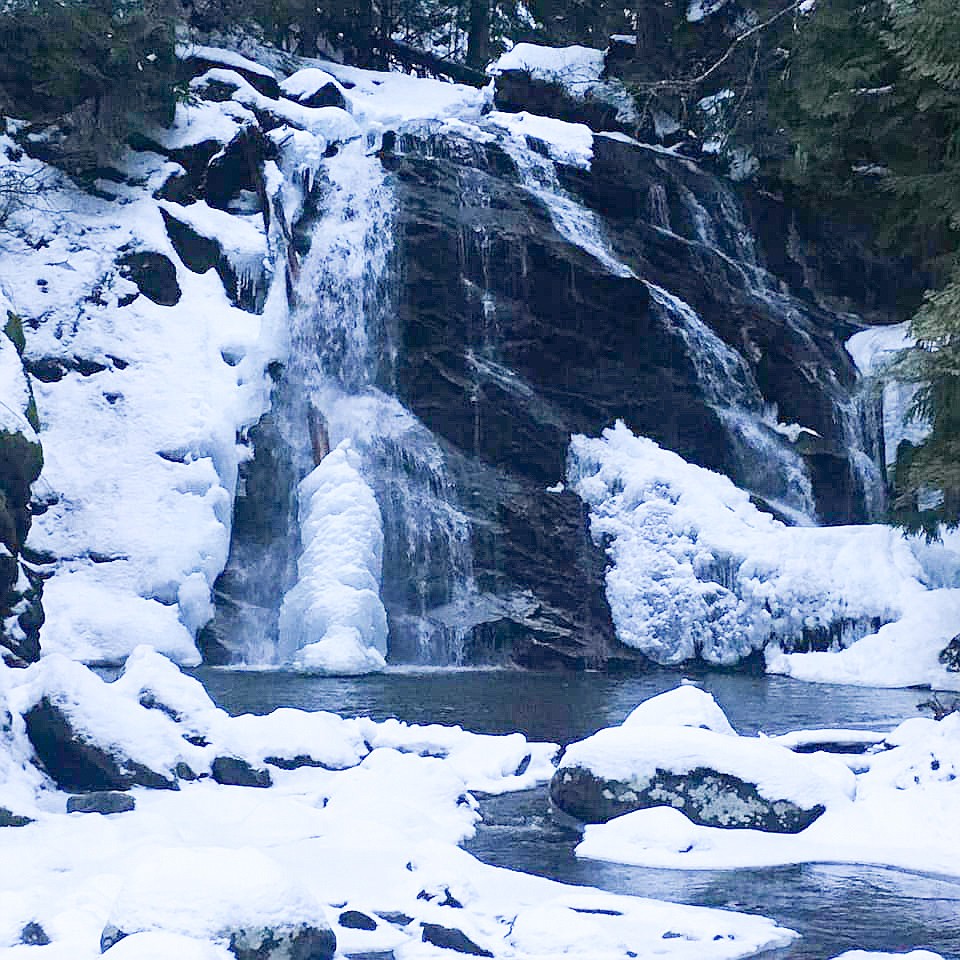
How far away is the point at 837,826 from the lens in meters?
9.38

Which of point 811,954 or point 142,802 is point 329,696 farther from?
point 811,954

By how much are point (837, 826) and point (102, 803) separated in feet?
16.2

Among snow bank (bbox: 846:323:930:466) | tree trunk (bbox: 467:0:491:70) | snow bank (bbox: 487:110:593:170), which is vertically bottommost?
snow bank (bbox: 846:323:930:466)

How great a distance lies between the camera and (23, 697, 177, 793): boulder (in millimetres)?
10023

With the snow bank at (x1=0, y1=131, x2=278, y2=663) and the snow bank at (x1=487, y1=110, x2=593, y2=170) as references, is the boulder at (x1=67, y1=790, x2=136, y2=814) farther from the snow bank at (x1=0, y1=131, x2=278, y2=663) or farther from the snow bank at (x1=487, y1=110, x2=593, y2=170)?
the snow bank at (x1=487, y1=110, x2=593, y2=170)

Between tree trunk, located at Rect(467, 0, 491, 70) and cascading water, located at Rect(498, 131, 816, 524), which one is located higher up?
tree trunk, located at Rect(467, 0, 491, 70)

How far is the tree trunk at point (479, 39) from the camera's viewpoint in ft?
120

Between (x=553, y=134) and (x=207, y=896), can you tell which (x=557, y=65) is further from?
(x=207, y=896)

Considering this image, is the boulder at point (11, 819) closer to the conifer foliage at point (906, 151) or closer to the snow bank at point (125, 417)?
the conifer foliage at point (906, 151)

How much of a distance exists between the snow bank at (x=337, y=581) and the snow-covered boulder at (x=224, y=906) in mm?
12818

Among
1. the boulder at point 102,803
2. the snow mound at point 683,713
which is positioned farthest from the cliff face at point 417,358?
the boulder at point 102,803

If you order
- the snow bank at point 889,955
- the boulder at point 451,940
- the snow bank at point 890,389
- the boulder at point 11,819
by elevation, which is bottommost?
the snow bank at point 889,955

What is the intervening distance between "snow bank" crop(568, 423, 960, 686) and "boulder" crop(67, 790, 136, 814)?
12457mm

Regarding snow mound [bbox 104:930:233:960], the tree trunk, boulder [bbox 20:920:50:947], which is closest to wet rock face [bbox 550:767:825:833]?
boulder [bbox 20:920:50:947]
